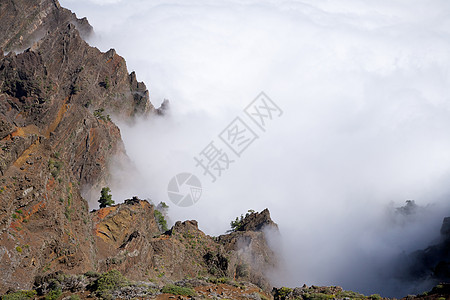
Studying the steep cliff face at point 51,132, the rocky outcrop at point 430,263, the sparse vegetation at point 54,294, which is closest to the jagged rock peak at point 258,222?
the rocky outcrop at point 430,263

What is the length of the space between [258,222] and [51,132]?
180 feet

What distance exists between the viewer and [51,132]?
96250mm

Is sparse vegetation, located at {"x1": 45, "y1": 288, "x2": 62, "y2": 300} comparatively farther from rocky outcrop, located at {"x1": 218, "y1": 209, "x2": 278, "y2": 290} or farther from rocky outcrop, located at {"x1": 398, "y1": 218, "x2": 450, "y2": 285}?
rocky outcrop, located at {"x1": 398, "y1": 218, "x2": 450, "y2": 285}

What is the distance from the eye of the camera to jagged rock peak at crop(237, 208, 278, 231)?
90625 millimetres

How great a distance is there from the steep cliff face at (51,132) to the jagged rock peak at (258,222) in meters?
43.9

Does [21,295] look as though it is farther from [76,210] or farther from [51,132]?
[51,132]

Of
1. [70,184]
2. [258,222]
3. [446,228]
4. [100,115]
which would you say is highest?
[100,115]

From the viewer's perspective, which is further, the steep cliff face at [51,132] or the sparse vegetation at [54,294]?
the steep cliff face at [51,132]

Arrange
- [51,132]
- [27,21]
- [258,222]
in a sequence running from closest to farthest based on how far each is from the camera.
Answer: [258,222], [51,132], [27,21]

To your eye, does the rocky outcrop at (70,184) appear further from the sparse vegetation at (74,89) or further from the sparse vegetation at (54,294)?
the sparse vegetation at (54,294)

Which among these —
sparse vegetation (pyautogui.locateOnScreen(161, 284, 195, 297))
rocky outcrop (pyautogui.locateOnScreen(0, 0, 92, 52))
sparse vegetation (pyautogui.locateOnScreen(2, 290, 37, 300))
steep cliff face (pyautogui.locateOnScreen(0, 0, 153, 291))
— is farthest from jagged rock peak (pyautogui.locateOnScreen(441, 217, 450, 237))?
rocky outcrop (pyautogui.locateOnScreen(0, 0, 92, 52))

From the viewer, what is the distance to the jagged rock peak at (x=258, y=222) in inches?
3568

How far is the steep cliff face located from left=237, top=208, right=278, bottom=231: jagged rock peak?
43.9 m

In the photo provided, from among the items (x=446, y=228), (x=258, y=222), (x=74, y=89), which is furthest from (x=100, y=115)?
(x=446, y=228)
